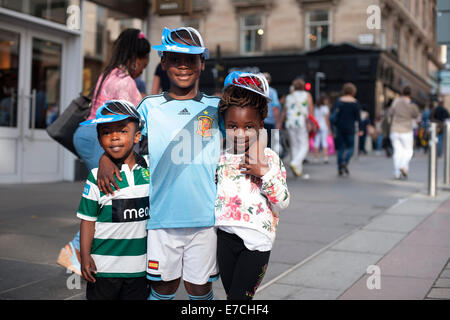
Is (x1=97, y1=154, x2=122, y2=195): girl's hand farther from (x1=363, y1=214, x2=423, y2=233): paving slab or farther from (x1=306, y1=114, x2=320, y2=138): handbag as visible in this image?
(x1=306, y1=114, x2=320, y2=138): handbag

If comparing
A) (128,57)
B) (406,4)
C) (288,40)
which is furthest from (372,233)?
(406,4)

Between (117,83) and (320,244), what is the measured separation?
2.60 m

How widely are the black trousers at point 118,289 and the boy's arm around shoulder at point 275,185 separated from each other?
2.32ft

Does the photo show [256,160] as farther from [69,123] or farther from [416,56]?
[416,56]

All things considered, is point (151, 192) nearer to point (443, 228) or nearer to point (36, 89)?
point (443, 228)

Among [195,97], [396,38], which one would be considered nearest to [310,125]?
[195,97]

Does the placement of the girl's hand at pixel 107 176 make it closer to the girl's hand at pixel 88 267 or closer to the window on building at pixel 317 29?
the girl's hand at pixel 88 267

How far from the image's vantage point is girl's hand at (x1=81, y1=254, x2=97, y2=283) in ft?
8.20

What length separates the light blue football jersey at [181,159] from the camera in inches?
102

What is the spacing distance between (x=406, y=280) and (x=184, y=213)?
85.0 inches

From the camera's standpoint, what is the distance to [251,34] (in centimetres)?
2980

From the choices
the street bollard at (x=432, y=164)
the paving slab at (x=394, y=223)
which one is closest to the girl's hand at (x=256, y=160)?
the paving slab at (x=394, y=223)

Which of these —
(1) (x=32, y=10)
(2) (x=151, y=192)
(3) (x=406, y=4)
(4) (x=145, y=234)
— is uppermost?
(3) (x=406, y=4)

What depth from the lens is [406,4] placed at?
34188mm
